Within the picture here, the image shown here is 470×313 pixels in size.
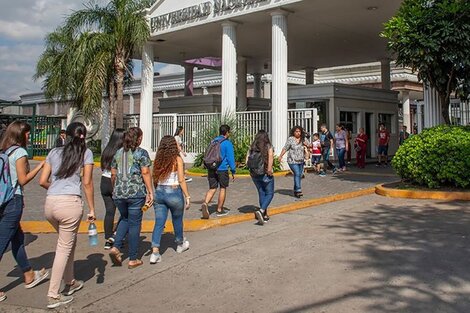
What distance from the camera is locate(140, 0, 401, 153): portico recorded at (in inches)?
618

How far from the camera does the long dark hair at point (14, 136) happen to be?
470cm

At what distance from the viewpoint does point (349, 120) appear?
1989cm

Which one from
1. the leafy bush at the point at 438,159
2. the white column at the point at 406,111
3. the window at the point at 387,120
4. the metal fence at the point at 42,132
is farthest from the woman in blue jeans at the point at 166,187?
the white column at the point at 406,111

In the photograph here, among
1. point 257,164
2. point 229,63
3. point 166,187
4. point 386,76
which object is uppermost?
point 386,76

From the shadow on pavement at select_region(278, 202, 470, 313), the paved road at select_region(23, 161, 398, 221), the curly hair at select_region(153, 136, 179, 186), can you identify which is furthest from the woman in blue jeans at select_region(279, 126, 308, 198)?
the curly hair at select_region(153, 136, 179, 186)

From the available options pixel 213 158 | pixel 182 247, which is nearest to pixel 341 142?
pixel 213 158

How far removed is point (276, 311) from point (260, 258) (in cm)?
156

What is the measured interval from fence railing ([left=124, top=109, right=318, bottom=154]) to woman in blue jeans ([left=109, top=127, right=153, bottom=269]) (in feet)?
36.7

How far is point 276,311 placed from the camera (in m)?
3.93

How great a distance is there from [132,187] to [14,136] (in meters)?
1.39

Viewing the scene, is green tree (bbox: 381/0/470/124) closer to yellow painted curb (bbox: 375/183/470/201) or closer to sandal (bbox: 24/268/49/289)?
yellow painted curb (bbox: 375/183/470/201)

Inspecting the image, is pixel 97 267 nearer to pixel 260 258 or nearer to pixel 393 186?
pixel 260 258

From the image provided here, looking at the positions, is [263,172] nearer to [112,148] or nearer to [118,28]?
[112,148]

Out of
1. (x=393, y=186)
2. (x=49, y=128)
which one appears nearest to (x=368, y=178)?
(x=393, y=186)
